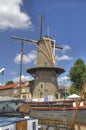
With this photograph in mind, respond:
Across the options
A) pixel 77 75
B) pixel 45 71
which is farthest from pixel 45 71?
pixel 77 75

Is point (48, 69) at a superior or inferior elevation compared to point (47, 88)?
superior

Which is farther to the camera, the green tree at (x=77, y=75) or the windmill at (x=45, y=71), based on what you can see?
the green tree at (x=77, y=75)

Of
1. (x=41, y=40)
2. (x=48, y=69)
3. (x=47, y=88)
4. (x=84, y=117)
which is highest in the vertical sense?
(x=41, y=40)

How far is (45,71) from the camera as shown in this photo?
60.6 metres

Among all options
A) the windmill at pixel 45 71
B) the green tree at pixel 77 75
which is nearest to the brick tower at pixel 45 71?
the windmill at pixel 45 71

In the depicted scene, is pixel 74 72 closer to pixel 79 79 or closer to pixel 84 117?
pixel 79 79

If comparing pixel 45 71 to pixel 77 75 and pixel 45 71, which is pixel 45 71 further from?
pixel 77 75

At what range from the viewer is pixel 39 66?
6025 centimetres

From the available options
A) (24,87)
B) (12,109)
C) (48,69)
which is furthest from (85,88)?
(24,87)

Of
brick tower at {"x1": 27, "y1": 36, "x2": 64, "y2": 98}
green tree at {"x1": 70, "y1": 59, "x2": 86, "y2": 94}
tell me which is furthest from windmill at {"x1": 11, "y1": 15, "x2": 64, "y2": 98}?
green tree at {"x1": 70, "y1": 59, "x2": 86, "y2": 94}

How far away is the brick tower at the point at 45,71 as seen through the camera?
60.4m

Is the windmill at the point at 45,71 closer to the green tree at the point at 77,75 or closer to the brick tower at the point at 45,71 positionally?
the brick tower at the point at 45,71

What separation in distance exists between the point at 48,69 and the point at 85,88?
34523 mm

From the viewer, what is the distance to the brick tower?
6040 cm
